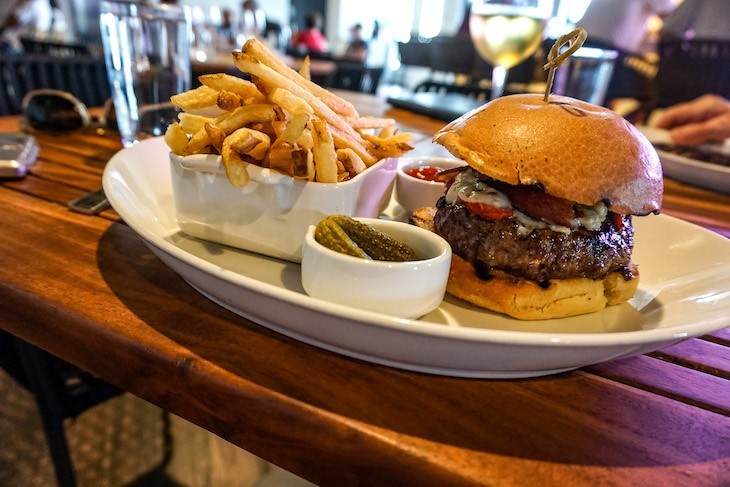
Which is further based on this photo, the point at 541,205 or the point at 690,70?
the point at 690,70

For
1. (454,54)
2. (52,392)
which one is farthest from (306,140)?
(454,54)

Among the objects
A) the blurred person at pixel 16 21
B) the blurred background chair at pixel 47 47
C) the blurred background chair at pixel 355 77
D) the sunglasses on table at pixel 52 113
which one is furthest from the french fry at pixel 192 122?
the blurred person at pixel 16 21

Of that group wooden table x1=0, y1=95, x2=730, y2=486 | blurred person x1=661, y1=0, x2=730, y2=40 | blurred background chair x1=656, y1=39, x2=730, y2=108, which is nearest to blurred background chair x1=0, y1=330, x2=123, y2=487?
wooden table x1=0, y1=95, x2=730, y2=486

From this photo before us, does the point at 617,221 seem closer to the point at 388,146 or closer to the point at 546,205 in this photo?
the point at 546,205

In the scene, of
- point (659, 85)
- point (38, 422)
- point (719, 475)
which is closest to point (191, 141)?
point (719, 475)

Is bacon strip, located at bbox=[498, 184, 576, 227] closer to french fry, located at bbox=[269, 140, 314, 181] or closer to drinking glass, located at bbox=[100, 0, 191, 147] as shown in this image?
french fry, located at bbox=[269, 140, 314, 181]

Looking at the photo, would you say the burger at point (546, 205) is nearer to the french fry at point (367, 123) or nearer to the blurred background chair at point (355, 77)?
the french fry at point (367, 123)
